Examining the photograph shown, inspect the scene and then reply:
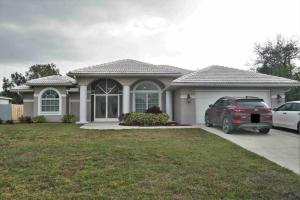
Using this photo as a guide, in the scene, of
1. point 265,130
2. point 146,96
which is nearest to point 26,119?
point 146,96

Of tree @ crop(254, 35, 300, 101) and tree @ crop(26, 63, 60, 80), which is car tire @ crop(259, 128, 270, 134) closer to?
tree @ crop(254, 35, 300, 101)

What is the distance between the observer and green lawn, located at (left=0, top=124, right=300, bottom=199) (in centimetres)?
523

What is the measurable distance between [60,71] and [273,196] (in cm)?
6210

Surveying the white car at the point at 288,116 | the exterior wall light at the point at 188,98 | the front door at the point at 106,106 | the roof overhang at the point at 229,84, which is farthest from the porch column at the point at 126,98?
the white car at the point at 288,116

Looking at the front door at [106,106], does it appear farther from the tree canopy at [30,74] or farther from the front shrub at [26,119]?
the tree canopy at [30,74]

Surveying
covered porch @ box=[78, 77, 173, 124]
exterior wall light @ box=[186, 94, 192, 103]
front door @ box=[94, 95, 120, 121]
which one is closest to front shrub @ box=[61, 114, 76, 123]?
covered porch @ box=[78, 77, 173, 124]

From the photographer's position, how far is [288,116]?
14.5 meters

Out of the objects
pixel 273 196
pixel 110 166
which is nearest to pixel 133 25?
pixel 110 166

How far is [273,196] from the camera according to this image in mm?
5180

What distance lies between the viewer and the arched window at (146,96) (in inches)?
930

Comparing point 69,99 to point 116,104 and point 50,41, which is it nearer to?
point 116,104

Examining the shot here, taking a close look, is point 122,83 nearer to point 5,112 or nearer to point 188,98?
point 188,98

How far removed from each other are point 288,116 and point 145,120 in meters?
Answer: 8.32

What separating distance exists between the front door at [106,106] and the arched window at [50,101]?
3.22m
